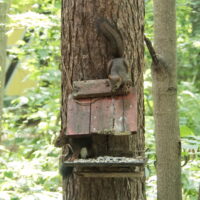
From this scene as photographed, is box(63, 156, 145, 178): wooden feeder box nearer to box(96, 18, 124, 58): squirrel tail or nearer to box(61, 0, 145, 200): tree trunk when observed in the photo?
box(61, 0, 145, 200): tree trunk

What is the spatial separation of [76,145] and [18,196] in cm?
134

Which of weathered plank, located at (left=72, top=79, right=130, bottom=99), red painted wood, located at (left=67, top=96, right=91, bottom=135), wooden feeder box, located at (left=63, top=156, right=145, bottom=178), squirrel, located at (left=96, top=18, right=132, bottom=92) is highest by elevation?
squirrel, located at (left=96, top=18, right=132, bottom=92)

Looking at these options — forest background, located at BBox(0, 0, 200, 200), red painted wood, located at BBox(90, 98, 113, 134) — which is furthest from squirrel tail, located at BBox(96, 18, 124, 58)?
forest background, located at BBox(0, 0, 200, 200)

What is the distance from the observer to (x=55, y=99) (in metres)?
5.43

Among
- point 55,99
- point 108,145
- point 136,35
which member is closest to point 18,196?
point 108,145

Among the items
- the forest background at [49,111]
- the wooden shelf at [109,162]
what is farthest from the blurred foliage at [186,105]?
the wooden shelf at [109,162]

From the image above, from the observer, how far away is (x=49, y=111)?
17.8 ft

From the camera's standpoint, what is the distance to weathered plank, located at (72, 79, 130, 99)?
2.06 metres

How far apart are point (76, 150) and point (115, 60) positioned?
0.51 meters

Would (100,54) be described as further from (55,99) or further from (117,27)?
(55,99)

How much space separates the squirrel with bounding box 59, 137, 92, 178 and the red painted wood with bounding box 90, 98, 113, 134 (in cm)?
13

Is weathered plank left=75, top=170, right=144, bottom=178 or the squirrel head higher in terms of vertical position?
the squirrel head

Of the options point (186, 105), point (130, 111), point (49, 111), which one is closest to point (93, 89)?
point (130, 111)

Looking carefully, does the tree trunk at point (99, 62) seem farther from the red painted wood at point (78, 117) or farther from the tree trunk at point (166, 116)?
the tree trunk at point (166, 116)
